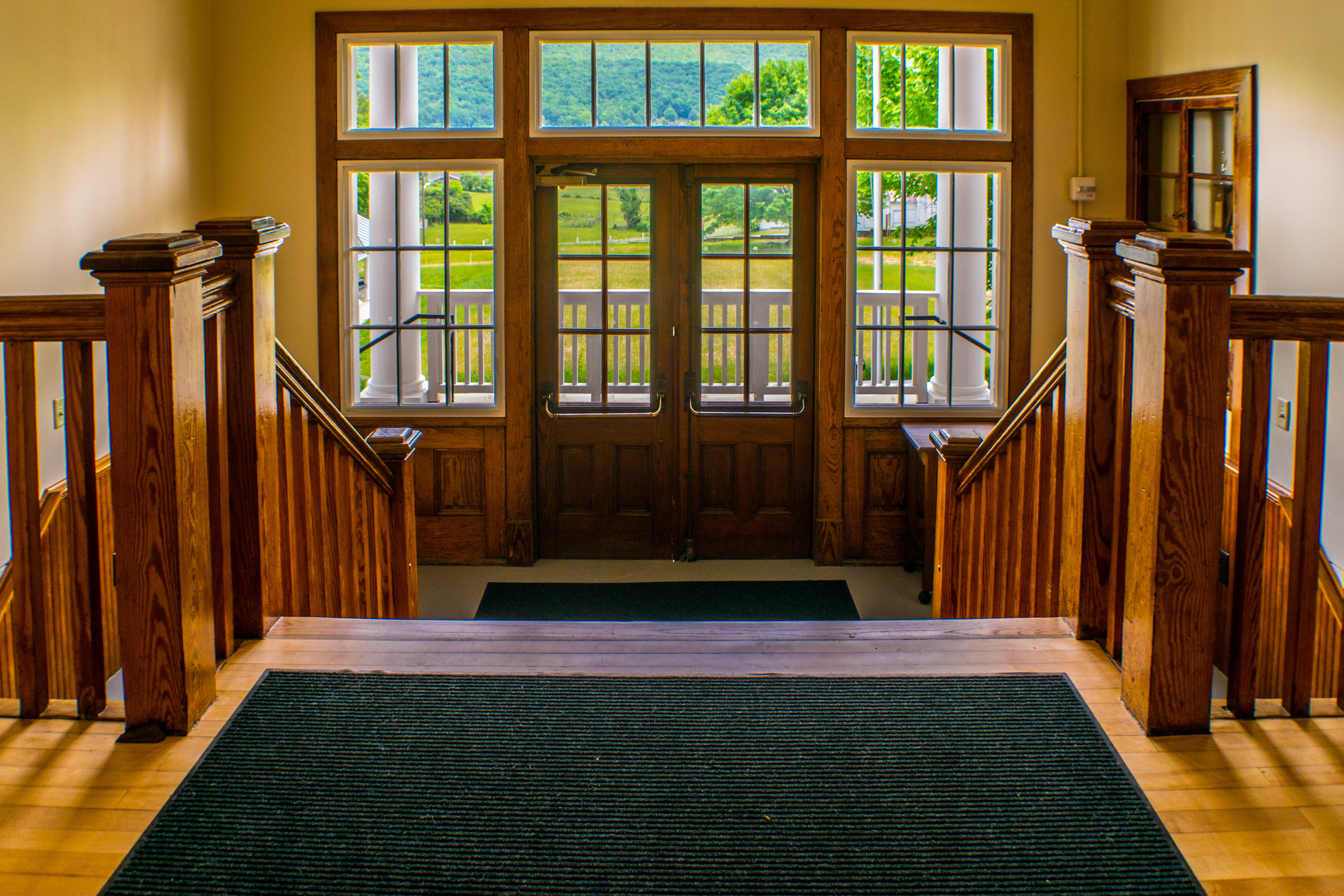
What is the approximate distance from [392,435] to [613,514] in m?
2.25

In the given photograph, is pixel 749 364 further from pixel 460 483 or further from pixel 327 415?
pixel 327 415

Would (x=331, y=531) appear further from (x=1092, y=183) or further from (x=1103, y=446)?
(x=1092, y=183)

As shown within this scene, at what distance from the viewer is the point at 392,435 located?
11.9 ft

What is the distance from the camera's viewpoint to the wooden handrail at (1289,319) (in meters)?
1.98

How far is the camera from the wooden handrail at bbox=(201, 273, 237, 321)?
221 cm

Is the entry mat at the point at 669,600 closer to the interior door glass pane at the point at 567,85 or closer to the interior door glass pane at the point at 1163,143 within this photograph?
the interior door glass pane at the point at 567,85

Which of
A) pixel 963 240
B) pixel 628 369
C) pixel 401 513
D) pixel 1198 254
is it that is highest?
pixel 963 240

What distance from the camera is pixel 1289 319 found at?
6.53ft

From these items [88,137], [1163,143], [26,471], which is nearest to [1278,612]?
[1163,143]

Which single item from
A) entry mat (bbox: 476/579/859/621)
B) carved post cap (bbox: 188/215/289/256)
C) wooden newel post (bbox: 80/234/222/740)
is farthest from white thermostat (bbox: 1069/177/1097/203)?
wooden newel post (bbox: 80/234/222/740)

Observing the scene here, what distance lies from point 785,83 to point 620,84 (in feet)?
2.66

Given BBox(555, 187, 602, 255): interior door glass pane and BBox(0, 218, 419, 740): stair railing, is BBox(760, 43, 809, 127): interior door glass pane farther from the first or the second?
BBox(0, 218, 419, 740): stair railing

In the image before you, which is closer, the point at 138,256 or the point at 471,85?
the point at 138,256

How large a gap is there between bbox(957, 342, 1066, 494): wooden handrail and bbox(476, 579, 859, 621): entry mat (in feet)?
5.53
